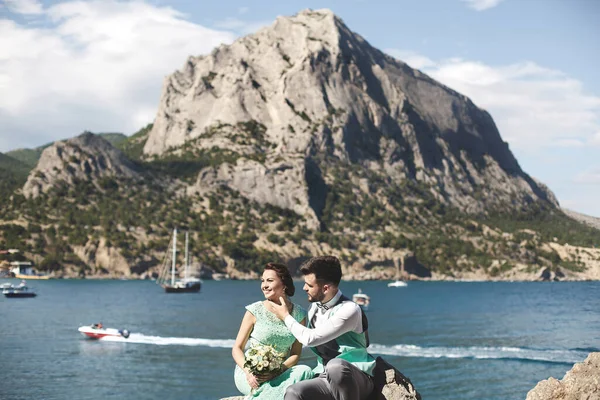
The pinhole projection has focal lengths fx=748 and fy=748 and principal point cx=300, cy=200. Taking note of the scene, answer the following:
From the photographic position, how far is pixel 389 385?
10227 mm

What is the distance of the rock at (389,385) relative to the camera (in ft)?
33.3

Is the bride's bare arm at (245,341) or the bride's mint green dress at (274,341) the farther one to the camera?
the bride's bare arm at (245,341)

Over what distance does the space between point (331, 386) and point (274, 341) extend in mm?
1199

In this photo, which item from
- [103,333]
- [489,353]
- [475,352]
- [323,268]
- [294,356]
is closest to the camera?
[323,268]

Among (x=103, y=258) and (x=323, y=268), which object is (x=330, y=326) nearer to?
(x=323, y=268)

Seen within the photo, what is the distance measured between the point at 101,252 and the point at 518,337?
474 ft

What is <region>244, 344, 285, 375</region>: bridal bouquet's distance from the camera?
9812 mm

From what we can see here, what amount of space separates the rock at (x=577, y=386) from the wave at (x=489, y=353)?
44.9 m

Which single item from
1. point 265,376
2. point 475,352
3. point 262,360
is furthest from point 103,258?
point 262,360

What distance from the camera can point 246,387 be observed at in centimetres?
1038

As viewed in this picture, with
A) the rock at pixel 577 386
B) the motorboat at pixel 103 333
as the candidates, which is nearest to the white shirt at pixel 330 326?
the rock at pixel 577 386

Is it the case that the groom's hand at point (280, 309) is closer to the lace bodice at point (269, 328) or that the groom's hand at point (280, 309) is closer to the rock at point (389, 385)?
the lace bodice at point (269, 328)

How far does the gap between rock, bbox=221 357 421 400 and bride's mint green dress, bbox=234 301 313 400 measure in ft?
3.13

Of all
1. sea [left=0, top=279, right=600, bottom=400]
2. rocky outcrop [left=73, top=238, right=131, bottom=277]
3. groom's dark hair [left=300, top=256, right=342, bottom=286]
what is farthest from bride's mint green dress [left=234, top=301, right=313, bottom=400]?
rocky outcrop [left=73, top=238, right=131, bottom=277]
